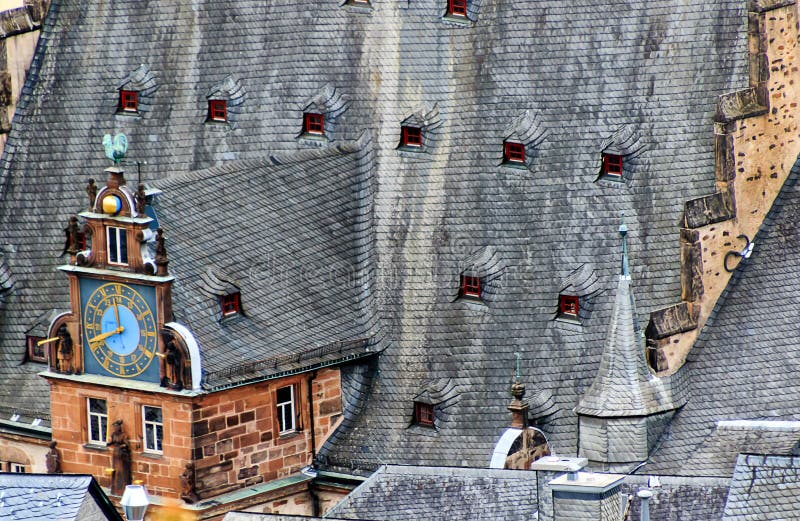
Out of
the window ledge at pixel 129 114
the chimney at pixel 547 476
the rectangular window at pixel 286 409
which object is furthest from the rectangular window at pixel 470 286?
the window ledge at pixel 129 114

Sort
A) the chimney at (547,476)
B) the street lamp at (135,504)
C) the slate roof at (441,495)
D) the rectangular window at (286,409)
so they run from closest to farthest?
the street lamp at (135,504)
the chimney at (547,476)
the slate roof at (441,495)
the rectangular window at (286,409)

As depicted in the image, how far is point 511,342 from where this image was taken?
123 m

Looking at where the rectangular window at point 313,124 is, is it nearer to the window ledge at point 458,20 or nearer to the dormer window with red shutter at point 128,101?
the window ledge at point 458,20

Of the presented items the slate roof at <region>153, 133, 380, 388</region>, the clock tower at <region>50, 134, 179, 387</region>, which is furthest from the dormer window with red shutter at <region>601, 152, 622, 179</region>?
the clock tower at <region>50, 134, 179, 387</region>

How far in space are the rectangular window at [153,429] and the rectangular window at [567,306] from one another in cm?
1386

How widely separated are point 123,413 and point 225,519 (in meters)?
8.67

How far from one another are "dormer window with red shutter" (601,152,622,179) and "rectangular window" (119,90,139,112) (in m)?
17.4

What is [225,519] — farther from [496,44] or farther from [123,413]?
[496,44]

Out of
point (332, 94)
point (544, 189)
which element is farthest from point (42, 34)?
point (544, 189)

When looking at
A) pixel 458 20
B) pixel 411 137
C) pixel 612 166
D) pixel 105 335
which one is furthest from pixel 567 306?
pixel 105 335

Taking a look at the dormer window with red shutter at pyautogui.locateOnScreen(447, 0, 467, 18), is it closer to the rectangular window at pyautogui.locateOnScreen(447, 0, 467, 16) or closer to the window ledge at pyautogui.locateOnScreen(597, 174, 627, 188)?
the rectangular window at pyautogui.locateOnScreen(447, 0, 467, 16)

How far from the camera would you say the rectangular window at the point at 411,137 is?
12581 cm

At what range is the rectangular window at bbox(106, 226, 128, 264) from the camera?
119 m

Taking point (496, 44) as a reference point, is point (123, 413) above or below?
below
